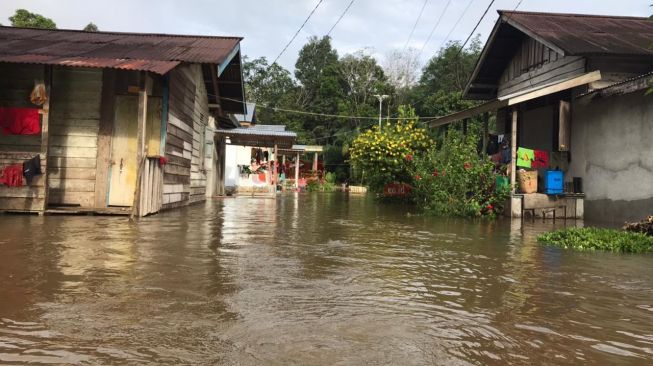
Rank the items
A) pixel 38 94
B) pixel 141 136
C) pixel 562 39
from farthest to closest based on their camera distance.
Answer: pixel 562 39, pixel 38 94, pixel 141 136

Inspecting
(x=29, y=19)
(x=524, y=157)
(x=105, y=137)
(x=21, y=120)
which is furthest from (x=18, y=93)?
(x=29, y=19)

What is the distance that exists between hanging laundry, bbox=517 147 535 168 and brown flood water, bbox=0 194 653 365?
557 cm

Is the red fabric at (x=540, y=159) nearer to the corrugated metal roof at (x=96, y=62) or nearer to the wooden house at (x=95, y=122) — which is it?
the wooden house at (x=95, y=122)

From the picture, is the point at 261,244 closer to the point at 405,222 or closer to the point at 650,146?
the point at 405,222

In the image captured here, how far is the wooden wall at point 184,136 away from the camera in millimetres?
11895

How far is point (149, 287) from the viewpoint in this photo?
4363 millimetres

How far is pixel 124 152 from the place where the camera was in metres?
11.1

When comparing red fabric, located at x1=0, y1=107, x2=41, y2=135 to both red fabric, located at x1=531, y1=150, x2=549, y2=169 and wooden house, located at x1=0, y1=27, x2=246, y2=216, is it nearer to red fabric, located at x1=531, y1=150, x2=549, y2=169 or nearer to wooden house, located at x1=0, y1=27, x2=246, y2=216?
wooden house, located at x1=0, y1=27, x2=246, y2=216

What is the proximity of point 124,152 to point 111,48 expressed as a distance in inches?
96.9

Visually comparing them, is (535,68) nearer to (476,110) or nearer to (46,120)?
(476,110)

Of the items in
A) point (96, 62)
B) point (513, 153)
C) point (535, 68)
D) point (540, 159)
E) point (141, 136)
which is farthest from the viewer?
point (535, 68)

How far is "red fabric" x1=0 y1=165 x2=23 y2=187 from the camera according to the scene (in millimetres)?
9773

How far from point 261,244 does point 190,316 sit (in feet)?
11.8

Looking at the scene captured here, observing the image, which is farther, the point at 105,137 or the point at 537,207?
the point at 537,207
